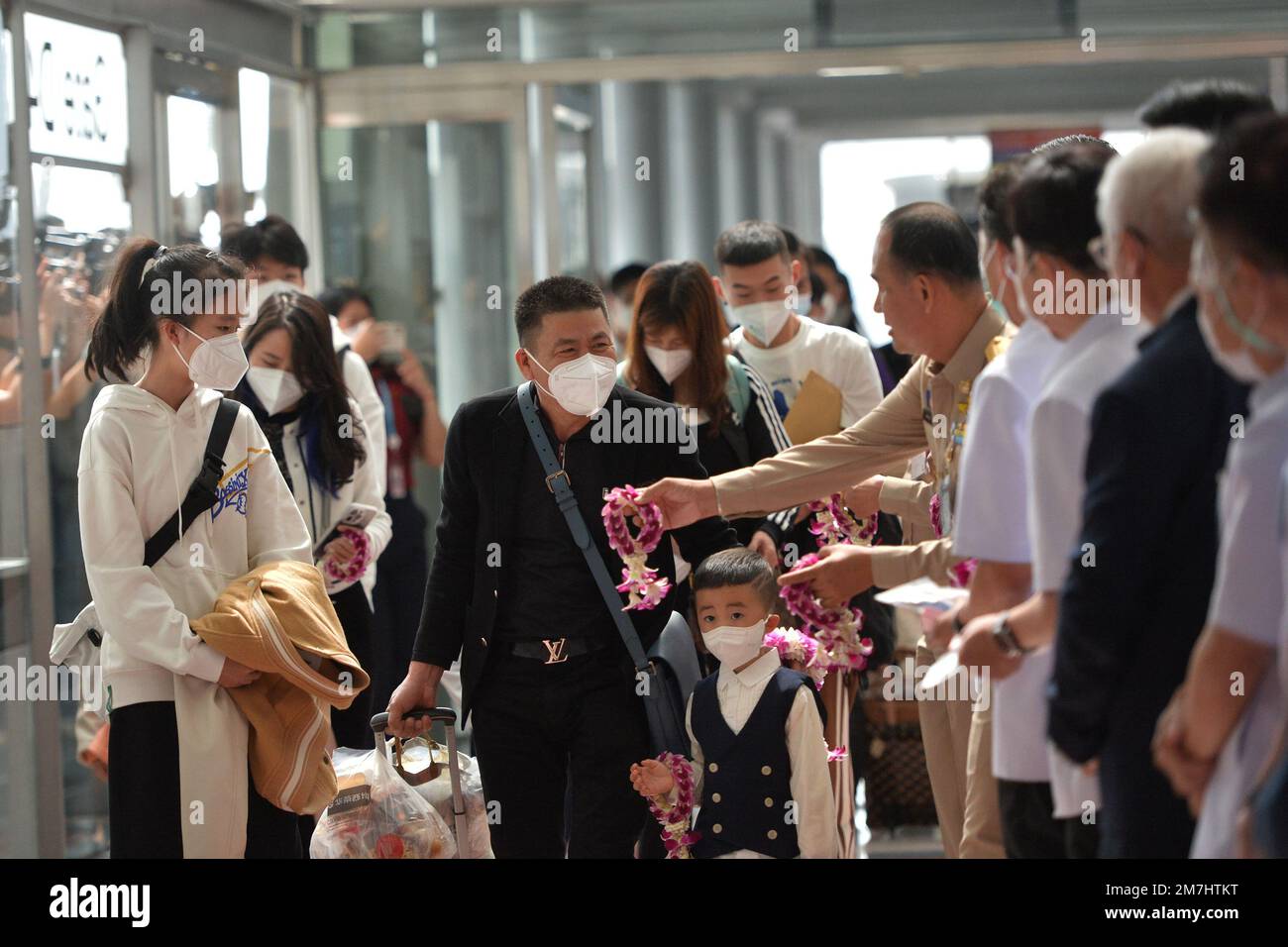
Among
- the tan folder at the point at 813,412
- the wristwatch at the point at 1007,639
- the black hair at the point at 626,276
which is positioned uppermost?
the black hair at the point at 626,276

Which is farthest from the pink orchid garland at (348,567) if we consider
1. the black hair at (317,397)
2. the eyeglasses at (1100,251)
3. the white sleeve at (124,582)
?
the eyeglasses at (1100,251)

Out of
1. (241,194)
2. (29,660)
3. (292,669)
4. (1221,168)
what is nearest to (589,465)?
(292,669)

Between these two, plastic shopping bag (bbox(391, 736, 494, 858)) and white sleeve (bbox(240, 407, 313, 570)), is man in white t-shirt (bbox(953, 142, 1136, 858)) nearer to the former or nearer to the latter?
plastic shopping bag (bbox(391, 736, 494, 858))

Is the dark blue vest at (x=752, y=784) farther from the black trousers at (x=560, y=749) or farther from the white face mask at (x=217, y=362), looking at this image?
the white face mask at (x=217, y=362)

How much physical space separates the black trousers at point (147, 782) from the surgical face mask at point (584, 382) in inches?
46.6

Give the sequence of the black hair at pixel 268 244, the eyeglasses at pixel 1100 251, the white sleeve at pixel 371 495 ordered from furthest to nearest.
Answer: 1. the black hair at pixel 268 244
2. the white sleeve at pixel 371 495
3. the eyeglasses at pixel 1100 251

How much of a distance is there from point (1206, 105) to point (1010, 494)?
2.29 ft

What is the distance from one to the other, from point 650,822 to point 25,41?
3.63 m

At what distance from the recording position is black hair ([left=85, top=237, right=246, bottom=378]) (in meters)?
3.93

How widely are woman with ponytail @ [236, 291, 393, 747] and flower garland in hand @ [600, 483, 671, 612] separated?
1.44 metres

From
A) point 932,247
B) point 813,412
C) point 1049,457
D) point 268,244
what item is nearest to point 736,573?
point 932,247

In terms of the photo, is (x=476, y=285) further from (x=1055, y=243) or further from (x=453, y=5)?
(x=1055, y=243)

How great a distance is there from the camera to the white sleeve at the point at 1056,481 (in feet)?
8.32
